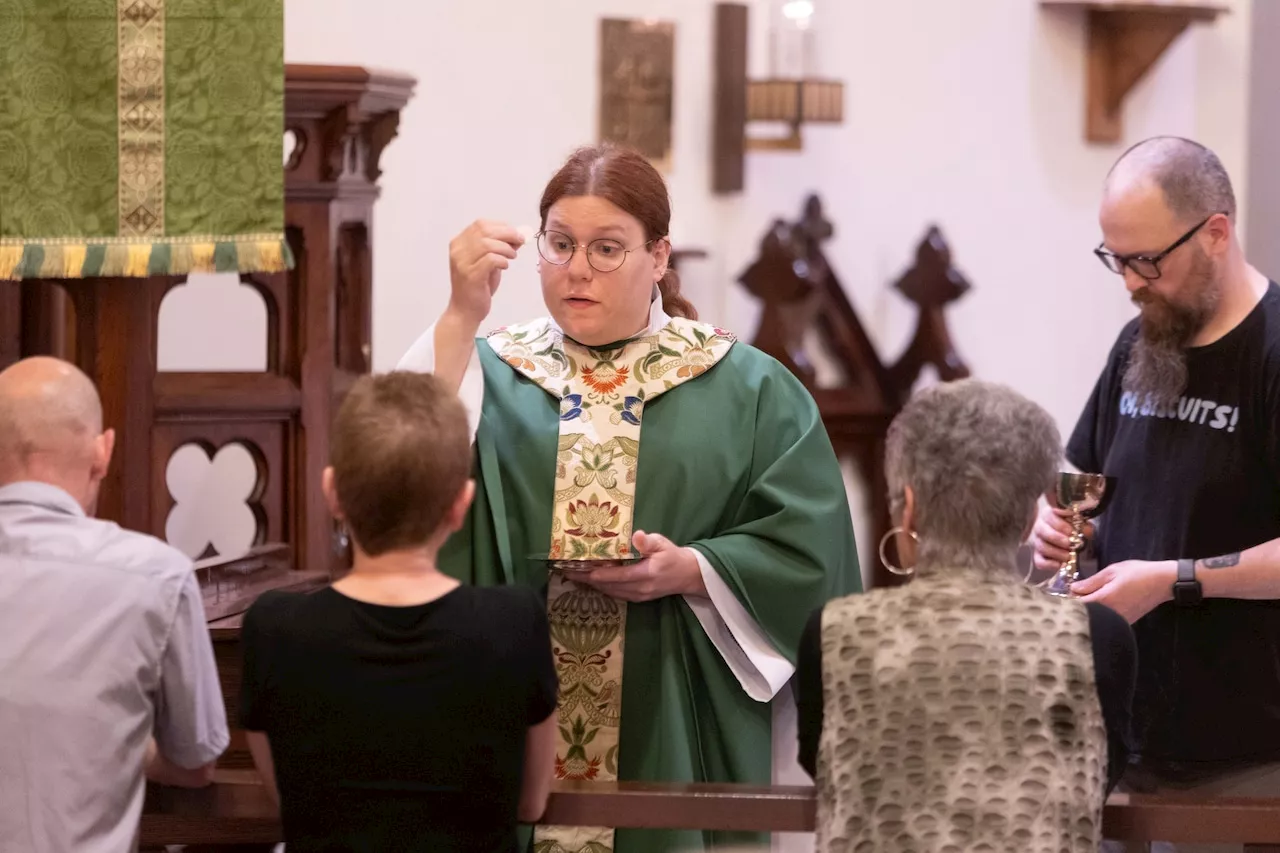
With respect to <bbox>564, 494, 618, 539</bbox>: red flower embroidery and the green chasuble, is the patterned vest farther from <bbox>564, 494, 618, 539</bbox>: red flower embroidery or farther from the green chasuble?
<bbox>564, 494, 618, 539</bbox>: red flower embroidery

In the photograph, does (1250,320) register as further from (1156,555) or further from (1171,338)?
(1156,555)

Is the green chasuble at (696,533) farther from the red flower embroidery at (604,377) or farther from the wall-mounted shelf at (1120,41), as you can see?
the wall-mounted shelf at (1120,41)

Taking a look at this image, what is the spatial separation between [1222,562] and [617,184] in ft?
4.47

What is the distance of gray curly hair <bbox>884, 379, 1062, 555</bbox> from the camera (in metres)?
2.28

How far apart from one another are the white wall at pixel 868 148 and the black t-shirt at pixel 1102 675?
3771mm

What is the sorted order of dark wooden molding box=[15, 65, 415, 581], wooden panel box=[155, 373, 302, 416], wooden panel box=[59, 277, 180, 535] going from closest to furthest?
wooden panel box=[59, 277, 180, 535] → wooden panel box=[155, 373, 302, 416] → dark wooden molding box=[15, 65, 415, 581]

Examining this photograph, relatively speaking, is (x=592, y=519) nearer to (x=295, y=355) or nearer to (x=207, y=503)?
(x=295, y=355)

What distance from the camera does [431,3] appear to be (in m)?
5.95

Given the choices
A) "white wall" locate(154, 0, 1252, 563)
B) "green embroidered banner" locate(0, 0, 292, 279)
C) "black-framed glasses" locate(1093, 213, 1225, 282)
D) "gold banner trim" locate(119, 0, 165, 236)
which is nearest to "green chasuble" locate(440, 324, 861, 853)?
"black-framed glasses" locate(1093, 213, 1225, 282)

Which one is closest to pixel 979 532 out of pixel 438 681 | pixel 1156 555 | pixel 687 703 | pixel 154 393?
pixel 438 681

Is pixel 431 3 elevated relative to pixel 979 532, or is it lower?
elevated

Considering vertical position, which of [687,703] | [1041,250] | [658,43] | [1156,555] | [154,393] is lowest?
[687,703]

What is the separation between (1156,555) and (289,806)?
1949 millimetres

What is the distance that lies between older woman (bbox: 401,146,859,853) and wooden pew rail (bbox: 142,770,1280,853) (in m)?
0.56
